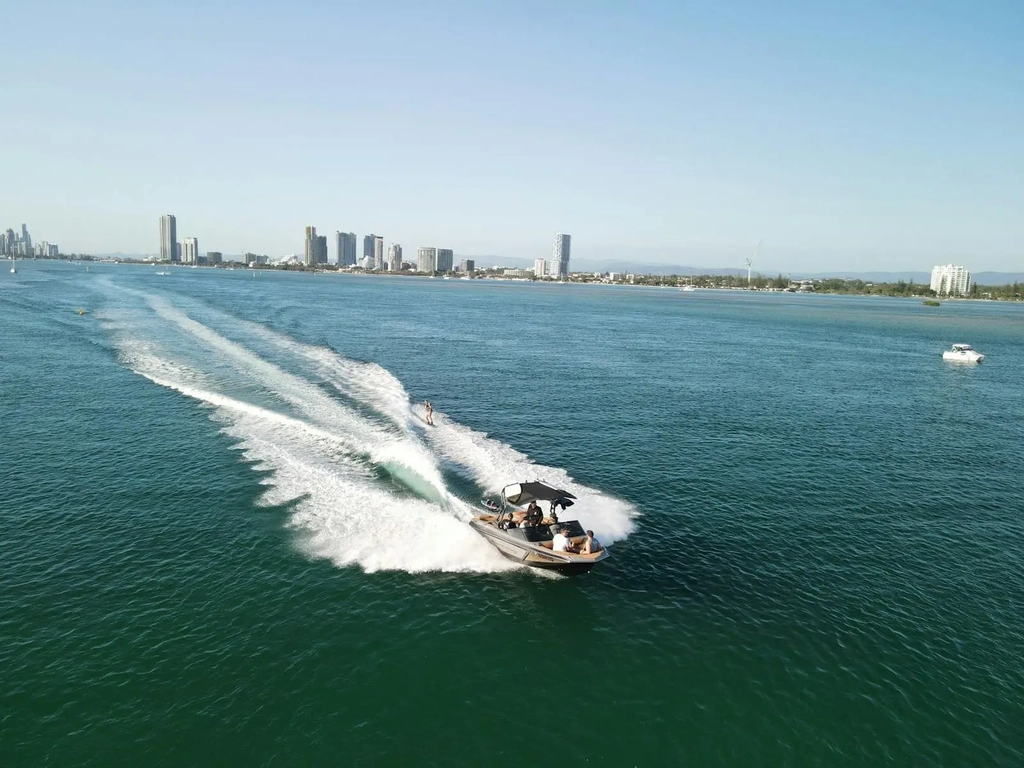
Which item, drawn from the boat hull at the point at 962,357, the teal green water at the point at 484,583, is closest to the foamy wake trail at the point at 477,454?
the teal green water at the point at 484,583

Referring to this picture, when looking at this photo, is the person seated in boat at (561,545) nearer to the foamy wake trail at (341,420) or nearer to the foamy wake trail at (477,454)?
the foamy wake trail at (477,454)

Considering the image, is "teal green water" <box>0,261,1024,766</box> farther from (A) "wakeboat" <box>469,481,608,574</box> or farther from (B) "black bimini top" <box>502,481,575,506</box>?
(B) "black bimini top" <box>502,481,575,506</box>

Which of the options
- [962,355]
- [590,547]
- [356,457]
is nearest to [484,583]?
[590,547]

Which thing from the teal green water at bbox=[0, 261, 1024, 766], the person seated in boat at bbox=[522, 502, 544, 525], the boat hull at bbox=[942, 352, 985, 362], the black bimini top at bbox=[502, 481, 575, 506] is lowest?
the teal green water at bbox=[0, 261, 1024, 766]

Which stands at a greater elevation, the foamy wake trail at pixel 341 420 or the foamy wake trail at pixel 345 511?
the foamy wake trail at pixel 341 420

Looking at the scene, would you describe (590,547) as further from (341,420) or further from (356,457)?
(341,420)

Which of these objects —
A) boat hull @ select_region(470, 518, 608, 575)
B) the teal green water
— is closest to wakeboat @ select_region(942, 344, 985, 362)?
the teal green water
